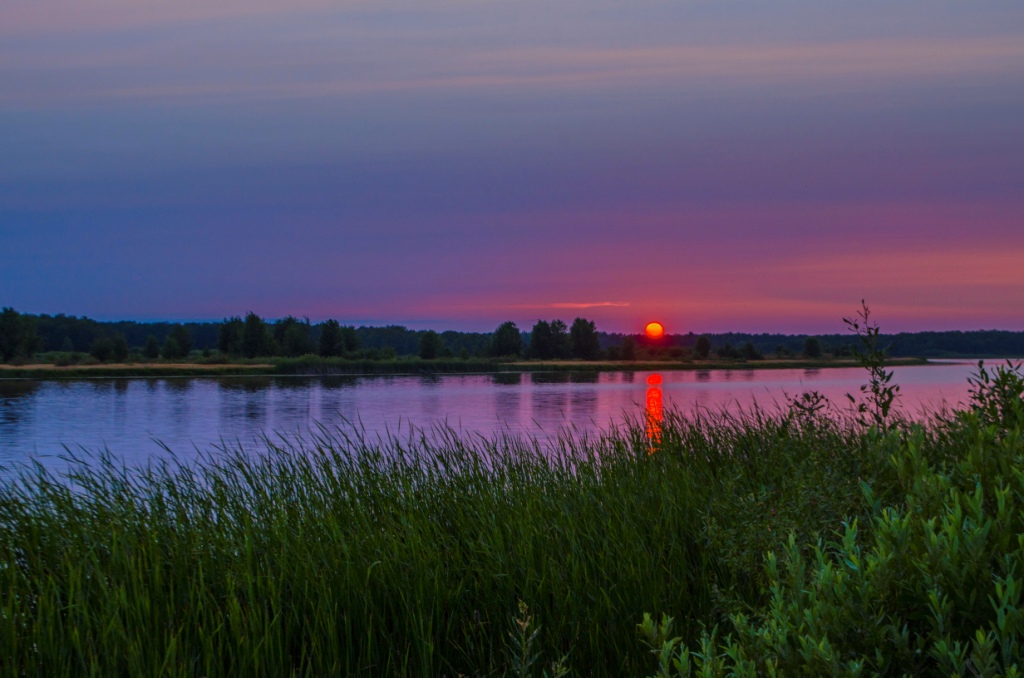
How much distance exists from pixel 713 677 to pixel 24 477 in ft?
23.3

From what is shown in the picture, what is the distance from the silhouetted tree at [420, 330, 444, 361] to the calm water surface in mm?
23609

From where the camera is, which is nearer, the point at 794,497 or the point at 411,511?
the point at 794,497

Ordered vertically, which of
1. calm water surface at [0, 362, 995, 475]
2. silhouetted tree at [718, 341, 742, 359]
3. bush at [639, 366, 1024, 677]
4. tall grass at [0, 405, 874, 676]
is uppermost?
silhouetted tree at [718, 341, 742, 359]

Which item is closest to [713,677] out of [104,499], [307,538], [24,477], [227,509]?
[307,538]

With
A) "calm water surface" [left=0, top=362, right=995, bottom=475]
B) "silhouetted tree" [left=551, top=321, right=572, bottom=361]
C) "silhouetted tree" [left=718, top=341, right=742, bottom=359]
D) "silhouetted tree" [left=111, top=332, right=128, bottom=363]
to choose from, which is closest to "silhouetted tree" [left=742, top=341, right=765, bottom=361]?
"silhouetted tree" [left=718, top=341, right=742, bottom=359]

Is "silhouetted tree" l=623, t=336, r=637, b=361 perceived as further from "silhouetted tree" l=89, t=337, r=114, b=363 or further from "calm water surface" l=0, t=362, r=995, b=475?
"silhouetted tree" l=89, t=337, r=114, b=363

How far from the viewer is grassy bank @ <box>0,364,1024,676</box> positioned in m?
2.23

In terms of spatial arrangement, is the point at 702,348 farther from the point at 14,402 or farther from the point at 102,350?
the point at 14,402

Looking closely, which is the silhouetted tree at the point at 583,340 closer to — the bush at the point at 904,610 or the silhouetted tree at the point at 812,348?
the silhouetted tree at the point at 812,348

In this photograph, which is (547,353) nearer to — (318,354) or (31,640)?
(318,354)

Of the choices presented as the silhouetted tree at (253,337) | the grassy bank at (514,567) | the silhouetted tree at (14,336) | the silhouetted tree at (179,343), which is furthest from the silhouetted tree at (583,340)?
the grassy bank at (514,567)

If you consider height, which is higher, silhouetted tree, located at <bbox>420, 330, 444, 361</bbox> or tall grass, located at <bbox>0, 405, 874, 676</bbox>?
silhouetted tree, located at <bbox>420, 330, 444, 361</bbox>

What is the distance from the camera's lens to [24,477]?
7090 millimetres

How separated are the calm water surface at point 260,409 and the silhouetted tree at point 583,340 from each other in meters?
41.0
